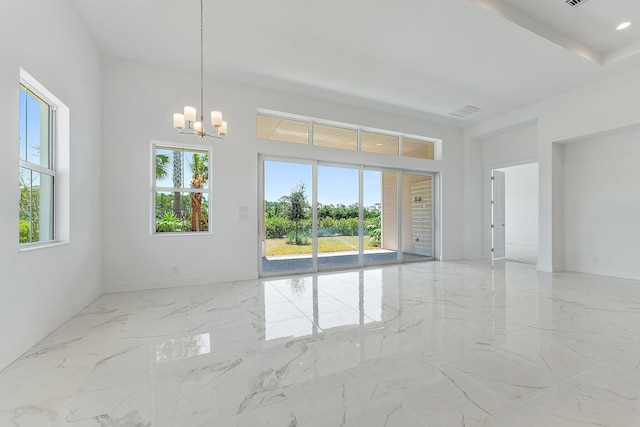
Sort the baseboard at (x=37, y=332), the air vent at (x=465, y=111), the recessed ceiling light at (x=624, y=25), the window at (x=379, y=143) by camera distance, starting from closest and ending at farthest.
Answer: the baseboard at (x=37, y=332)
the recessed ceiling light at (x=624, y=25)
the air vent at (x=465, y=111)
the window at (x=379, y=143)

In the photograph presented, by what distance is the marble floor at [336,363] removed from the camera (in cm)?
175

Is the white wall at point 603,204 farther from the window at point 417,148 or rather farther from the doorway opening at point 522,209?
the doorway opening at point 522,209

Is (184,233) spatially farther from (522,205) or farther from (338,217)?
(522,205)

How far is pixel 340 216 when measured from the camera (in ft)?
21.0

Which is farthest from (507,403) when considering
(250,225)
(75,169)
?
(75,169)

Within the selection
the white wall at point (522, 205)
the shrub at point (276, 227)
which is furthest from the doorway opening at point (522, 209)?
the shrub at point (276, 227)

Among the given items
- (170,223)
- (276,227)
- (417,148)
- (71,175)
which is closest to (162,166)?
(170,223)

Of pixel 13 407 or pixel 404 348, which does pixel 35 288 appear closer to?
pixel 13 407

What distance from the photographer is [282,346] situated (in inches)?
105

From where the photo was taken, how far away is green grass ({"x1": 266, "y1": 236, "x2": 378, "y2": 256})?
19.1ft

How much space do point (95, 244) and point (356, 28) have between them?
4.91 meters

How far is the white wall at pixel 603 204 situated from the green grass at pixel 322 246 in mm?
4470

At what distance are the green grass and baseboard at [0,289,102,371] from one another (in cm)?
303

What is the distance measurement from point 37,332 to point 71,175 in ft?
6.02
